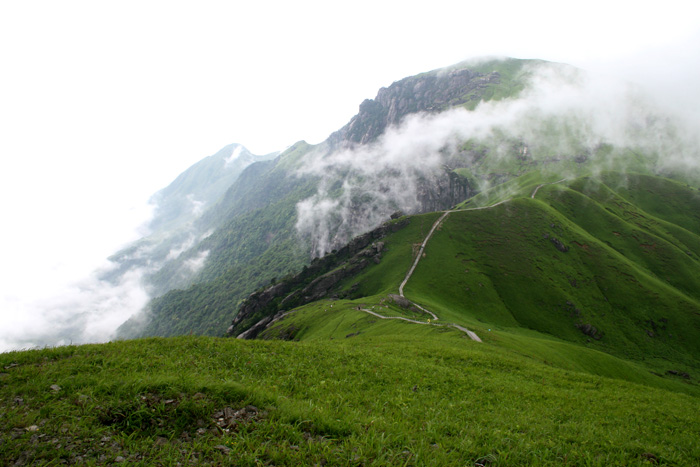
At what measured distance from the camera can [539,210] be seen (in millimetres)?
135750

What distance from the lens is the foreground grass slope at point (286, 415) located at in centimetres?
658

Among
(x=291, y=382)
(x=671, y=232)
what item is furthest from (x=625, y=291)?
(x=291, y=382)

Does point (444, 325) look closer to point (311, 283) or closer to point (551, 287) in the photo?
point (551, 287)

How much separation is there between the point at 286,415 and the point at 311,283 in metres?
120

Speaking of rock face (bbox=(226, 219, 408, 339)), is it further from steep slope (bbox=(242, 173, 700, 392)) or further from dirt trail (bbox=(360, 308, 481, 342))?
dirt trail (bbox=(360, 308, 481, 342))

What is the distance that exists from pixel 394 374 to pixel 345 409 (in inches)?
267

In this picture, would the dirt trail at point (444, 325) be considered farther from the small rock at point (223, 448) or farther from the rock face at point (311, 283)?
the rock face at point (311, 283)

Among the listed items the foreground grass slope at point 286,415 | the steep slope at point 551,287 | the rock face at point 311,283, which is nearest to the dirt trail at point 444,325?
the steep slope at point 551,287

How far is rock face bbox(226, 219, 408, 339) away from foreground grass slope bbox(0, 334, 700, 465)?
10129 centimetres

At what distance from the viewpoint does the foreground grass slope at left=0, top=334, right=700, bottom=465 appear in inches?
259

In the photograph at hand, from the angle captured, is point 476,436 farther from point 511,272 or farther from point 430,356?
point 511,272

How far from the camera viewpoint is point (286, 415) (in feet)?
26.8

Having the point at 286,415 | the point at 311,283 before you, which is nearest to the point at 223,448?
the point at 286,415

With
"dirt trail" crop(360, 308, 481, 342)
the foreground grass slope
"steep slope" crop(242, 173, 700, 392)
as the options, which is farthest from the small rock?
"steep slope" crop(242, 173, 700, 392)
